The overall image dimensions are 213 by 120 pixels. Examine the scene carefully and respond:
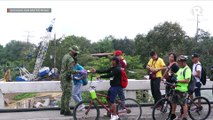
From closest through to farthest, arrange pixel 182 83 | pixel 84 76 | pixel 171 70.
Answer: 1. pixel 182 83
2. pixel 171 70
3. pixel 84 76

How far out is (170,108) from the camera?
9.84 metres

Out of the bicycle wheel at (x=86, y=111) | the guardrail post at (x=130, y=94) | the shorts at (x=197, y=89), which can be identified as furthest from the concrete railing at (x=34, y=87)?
the shorts at (x=197, y=89)

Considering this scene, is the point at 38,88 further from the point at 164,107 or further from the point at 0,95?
the point at 164,107

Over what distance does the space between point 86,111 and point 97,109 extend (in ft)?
0.93

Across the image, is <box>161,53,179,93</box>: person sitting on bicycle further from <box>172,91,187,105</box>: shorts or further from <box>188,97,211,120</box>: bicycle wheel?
<box>188,97,211,120</box>: bicycle wheel

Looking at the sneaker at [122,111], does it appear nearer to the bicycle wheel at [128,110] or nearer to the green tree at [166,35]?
the bicycle wheel at [128,110]

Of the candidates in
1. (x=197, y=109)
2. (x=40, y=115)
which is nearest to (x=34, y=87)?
(x=40, y=115)

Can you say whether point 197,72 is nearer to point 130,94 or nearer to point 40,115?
point 130,94

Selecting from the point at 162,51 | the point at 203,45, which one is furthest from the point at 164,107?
the point at 162,51

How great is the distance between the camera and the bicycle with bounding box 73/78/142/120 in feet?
30.3

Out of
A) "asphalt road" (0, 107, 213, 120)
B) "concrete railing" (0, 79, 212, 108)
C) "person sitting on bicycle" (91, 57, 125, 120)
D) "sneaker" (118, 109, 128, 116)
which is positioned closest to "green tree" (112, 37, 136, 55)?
"concrete railing" (0, 79, 212, 108)

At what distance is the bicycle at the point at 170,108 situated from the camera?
9.66 meters

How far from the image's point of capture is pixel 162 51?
65125 millimetres

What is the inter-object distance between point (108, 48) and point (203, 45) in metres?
57.1
